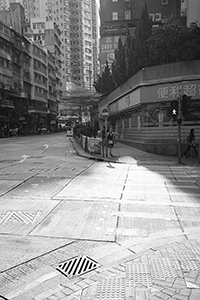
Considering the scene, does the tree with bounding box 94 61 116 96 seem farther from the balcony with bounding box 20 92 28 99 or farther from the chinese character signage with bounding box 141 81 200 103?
the chinese character signage with bounding box 141 81 200 103

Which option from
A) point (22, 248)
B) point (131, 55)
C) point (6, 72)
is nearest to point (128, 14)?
point (6, 72)

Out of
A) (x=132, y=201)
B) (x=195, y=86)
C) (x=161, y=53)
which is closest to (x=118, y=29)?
(x=161, y=53)

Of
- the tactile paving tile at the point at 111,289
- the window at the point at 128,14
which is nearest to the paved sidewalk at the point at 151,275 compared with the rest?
the tactile paving tile at the point at 111,289

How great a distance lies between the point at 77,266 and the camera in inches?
139

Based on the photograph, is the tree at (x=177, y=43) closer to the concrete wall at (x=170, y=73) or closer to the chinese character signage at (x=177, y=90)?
the concrete wall at (x=170, y=73)

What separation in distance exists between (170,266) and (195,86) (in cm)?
1515

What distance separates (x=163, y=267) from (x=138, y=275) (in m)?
0.37

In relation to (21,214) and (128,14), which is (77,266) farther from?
(128,14)

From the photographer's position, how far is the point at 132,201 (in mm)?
6504

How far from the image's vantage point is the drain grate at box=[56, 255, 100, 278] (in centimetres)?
337

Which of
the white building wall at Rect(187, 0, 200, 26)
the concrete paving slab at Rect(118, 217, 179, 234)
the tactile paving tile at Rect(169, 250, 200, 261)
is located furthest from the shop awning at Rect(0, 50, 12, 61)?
the tactile paving tile at Rect(169, 250, 200, 261)

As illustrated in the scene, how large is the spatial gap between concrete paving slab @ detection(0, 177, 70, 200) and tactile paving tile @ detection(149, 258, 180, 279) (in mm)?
3756

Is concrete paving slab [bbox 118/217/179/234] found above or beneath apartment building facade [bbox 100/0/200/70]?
beneath

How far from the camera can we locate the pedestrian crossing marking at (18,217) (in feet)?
16.8
